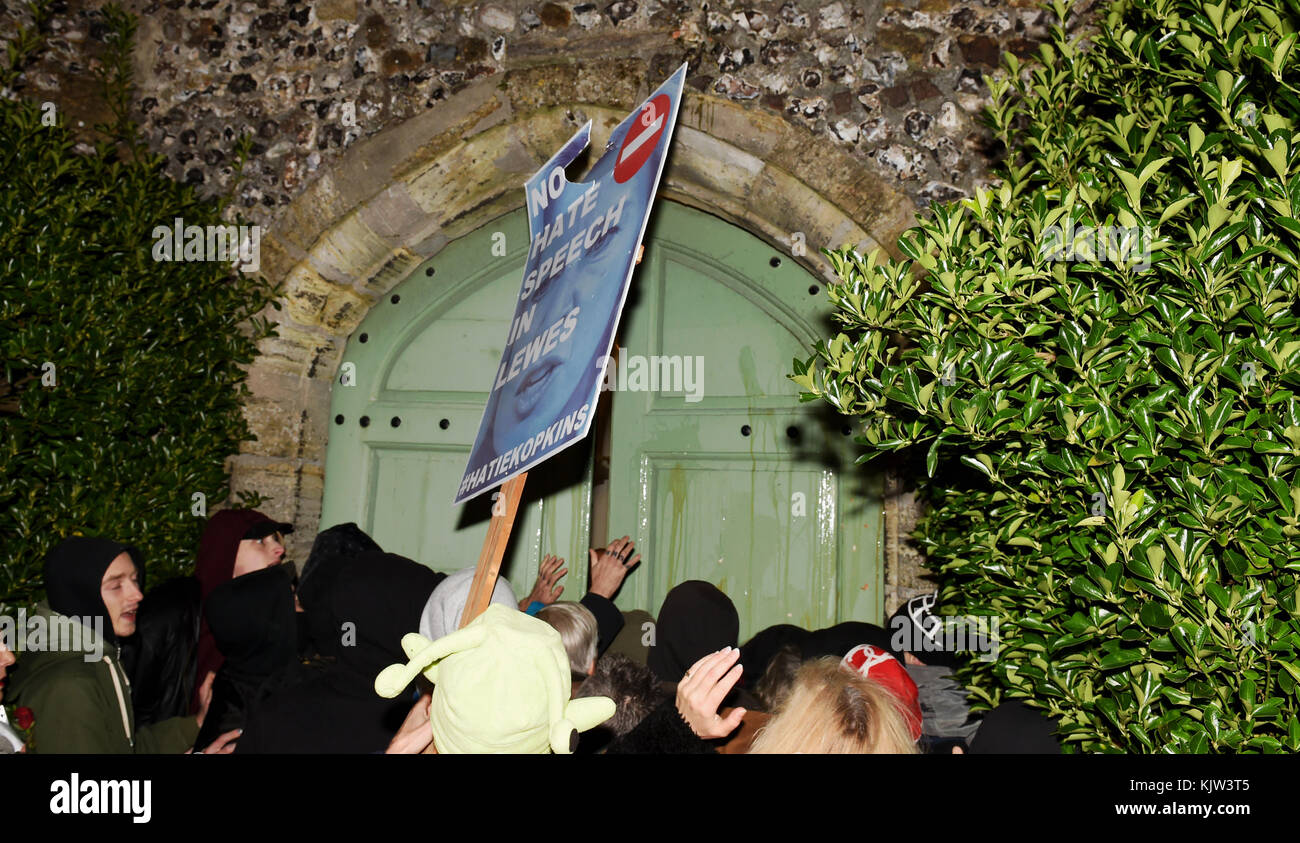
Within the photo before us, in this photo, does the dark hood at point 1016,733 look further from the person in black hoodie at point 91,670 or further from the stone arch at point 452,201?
A: the person in black hoodie at point 91,670

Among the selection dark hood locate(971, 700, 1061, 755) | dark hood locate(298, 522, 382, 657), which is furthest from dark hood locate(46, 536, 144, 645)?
dark hood locate(971, 700, 1061, 755)

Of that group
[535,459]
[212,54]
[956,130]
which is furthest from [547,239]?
[212,54]

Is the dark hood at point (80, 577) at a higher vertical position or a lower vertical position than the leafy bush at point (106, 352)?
lower

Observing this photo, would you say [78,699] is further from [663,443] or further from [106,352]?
[663,443]

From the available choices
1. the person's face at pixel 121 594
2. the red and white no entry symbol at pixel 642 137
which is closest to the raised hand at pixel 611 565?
the person's face at pixel 121 594

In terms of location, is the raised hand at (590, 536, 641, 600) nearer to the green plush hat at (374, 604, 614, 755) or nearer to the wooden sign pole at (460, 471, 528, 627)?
the wooden sign pole at (460, 471, 528, 627)

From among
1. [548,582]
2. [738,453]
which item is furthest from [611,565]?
[738,453]

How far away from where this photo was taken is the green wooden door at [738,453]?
3436 mm

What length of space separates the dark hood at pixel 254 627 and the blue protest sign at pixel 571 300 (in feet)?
1.92

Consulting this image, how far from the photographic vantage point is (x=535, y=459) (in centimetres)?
204

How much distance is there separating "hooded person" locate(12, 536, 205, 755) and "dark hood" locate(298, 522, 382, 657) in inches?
19.1

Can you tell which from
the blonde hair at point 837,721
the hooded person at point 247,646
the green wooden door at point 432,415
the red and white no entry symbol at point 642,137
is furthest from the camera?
the green wooden door at point 432,415

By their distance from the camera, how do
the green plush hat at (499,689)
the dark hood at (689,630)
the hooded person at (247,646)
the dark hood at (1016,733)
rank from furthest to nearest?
the dark hood at (689,630)
the hooded person at (247,646)
the dark hood at (1016,733)
the green plush hat at (499,689)
